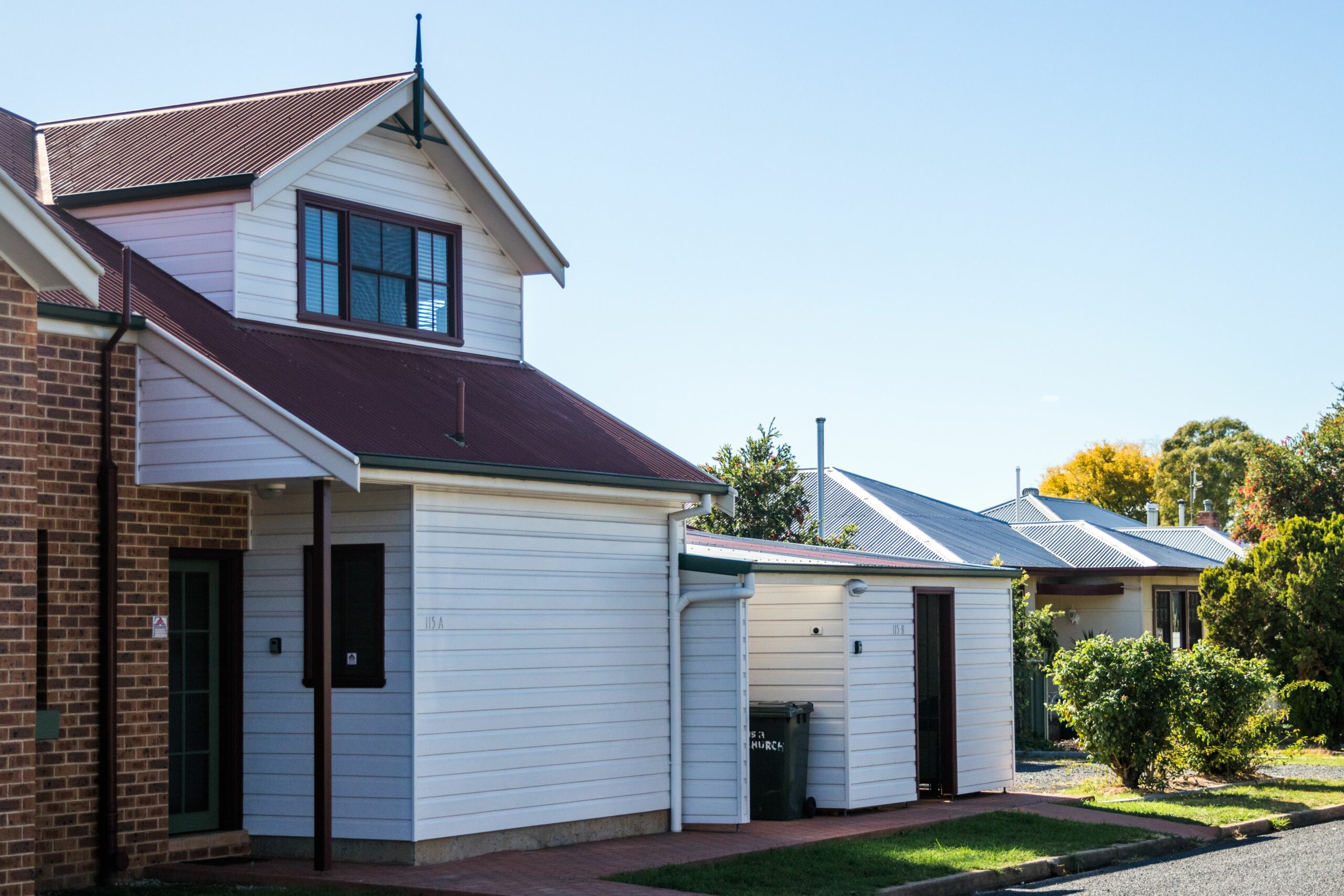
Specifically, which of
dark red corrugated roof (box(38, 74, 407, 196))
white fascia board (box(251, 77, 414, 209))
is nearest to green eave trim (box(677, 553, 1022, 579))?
white fascia board (box(251, 77, 414, 209))

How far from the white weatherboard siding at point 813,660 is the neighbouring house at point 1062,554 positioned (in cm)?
1459

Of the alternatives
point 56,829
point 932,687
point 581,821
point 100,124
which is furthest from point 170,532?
point 932,687

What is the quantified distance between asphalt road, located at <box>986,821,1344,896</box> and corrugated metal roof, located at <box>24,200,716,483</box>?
16.8 ft

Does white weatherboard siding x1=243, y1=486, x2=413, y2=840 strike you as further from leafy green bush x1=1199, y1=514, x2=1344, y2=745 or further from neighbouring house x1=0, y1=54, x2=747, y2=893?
leafy green bush x1=1199, y1=514, x2=1344, y2=745

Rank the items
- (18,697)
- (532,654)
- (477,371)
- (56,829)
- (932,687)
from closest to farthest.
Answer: (18,697) < (56,829) < (532,654) < (477,371) < (932,687)

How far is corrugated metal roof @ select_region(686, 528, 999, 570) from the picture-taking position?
16.4 metres

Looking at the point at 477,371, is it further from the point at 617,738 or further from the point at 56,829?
the point at 56,829

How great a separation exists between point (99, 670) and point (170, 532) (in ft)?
4.11

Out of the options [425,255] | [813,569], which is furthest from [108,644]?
[813,569]

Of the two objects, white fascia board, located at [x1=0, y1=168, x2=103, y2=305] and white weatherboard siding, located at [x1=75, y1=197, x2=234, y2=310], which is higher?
white weatherboard siding, located at [x1=75, y1=197, x2=234, y2=310]

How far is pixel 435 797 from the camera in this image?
1211 cm

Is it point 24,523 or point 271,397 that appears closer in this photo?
point 24,523

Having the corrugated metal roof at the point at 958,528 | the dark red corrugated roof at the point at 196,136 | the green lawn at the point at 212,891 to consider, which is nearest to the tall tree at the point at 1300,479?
the corrugated metal roof at the point at 958,528

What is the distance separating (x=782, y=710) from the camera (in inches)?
595
